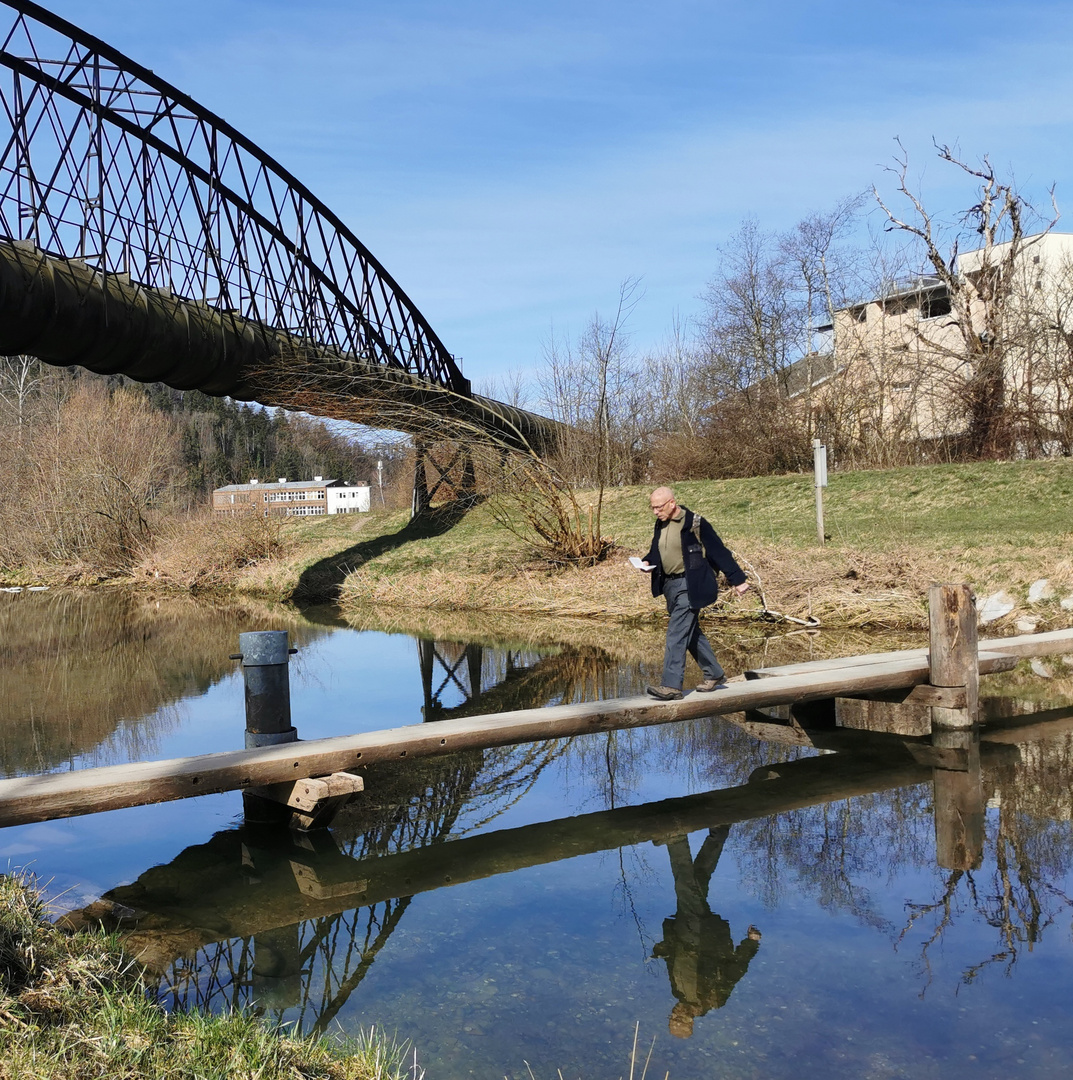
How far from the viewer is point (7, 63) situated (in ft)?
57.9

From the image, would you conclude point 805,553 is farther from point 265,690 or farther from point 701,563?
point 265,690

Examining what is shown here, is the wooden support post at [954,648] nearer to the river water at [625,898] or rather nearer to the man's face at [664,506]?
the river water at [625,898]

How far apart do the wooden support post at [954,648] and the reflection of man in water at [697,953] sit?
13.2ft

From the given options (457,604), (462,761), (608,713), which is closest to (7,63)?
(457,604)

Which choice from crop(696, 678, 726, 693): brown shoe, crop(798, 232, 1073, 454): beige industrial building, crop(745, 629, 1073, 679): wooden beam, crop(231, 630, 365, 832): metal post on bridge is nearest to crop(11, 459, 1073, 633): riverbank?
crop(745, 629, 1073, 679): wooden beam

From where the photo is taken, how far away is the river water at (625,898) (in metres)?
4.51

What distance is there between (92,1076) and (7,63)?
18378mm

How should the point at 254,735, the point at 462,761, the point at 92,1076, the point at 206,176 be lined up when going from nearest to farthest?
the point at 92,1076 < the point at 254,735 < the point at 462,761 < the point at 206,176

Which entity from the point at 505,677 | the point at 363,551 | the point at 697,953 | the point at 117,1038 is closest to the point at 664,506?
the point at 697,953

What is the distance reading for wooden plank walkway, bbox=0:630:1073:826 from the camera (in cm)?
621

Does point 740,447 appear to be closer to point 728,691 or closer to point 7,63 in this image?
point 7,63

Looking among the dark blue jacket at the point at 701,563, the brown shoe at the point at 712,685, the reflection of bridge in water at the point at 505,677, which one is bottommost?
the reflection of bridge in water at the point at 505,677

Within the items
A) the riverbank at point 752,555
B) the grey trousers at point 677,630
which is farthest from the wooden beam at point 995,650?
the riverbank at point 752,555

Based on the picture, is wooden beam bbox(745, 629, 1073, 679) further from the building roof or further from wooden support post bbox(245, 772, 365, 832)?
the building roof
